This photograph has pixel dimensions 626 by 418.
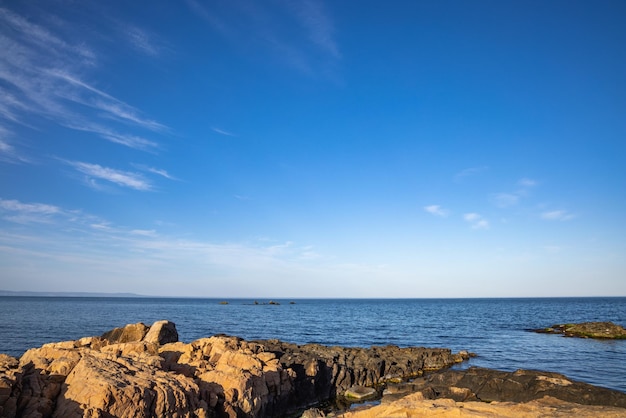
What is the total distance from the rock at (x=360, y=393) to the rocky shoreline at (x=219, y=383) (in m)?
0.07

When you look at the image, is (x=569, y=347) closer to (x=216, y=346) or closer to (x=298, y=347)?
(x=298, y=347)

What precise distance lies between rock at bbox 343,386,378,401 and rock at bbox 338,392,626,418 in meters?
11.7

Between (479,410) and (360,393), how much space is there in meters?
13.7

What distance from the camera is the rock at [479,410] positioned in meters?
13.1

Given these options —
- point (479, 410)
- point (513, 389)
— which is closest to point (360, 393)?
point (513, 389)

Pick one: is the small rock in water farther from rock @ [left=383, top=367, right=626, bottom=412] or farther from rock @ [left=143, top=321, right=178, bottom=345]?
rock @ [left=143, top=321, right=178, bottom=345]

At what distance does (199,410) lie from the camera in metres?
14.4

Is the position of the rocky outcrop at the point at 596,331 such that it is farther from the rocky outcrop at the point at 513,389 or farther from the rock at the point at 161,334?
the rock at the point at 161,334

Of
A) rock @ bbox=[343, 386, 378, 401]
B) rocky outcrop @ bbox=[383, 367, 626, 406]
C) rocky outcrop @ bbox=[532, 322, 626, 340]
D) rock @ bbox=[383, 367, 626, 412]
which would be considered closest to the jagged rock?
rock @ bbox=[383, 367, 626, 412]

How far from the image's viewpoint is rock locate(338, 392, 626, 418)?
42.9 feet

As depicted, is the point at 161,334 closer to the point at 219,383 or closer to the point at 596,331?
the point at 219,383

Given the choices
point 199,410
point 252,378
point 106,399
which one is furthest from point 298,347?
point 106,399

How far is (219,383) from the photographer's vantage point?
17.2 metres

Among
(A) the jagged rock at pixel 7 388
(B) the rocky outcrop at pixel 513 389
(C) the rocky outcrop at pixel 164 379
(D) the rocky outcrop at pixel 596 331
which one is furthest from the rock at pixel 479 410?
(D) the rocky outcrop at pixel 596 331
